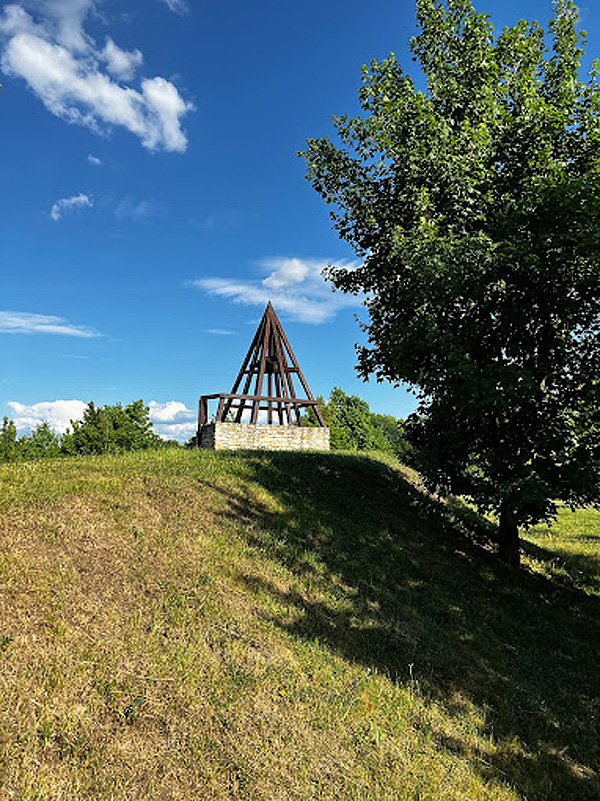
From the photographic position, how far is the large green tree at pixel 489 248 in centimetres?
1199

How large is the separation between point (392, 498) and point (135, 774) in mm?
12795

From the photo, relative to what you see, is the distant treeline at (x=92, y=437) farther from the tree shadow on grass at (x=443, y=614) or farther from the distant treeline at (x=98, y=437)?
the tree shadow on grass at (x=443, y=614)

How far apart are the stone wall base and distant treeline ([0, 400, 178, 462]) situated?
83.5 ft

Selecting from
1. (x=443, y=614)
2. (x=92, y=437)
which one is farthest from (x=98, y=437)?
(x=443, y=614)

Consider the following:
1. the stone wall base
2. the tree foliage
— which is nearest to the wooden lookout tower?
the stone wall base

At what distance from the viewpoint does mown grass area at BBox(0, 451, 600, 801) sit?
18.4 ft

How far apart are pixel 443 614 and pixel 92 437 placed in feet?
141

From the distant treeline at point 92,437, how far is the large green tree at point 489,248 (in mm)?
38339

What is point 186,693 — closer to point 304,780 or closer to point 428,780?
point 304,780

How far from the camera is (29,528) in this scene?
912 cm

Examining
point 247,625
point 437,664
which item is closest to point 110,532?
point 247,625

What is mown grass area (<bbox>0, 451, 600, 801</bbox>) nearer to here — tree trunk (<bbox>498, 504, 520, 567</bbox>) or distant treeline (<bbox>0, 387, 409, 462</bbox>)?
tree trunk (<bbox>498, 504, 520, 567</bbox>)

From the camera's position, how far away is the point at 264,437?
25.2 metres

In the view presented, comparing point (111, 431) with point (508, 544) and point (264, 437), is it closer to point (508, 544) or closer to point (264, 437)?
point (264, 437)
